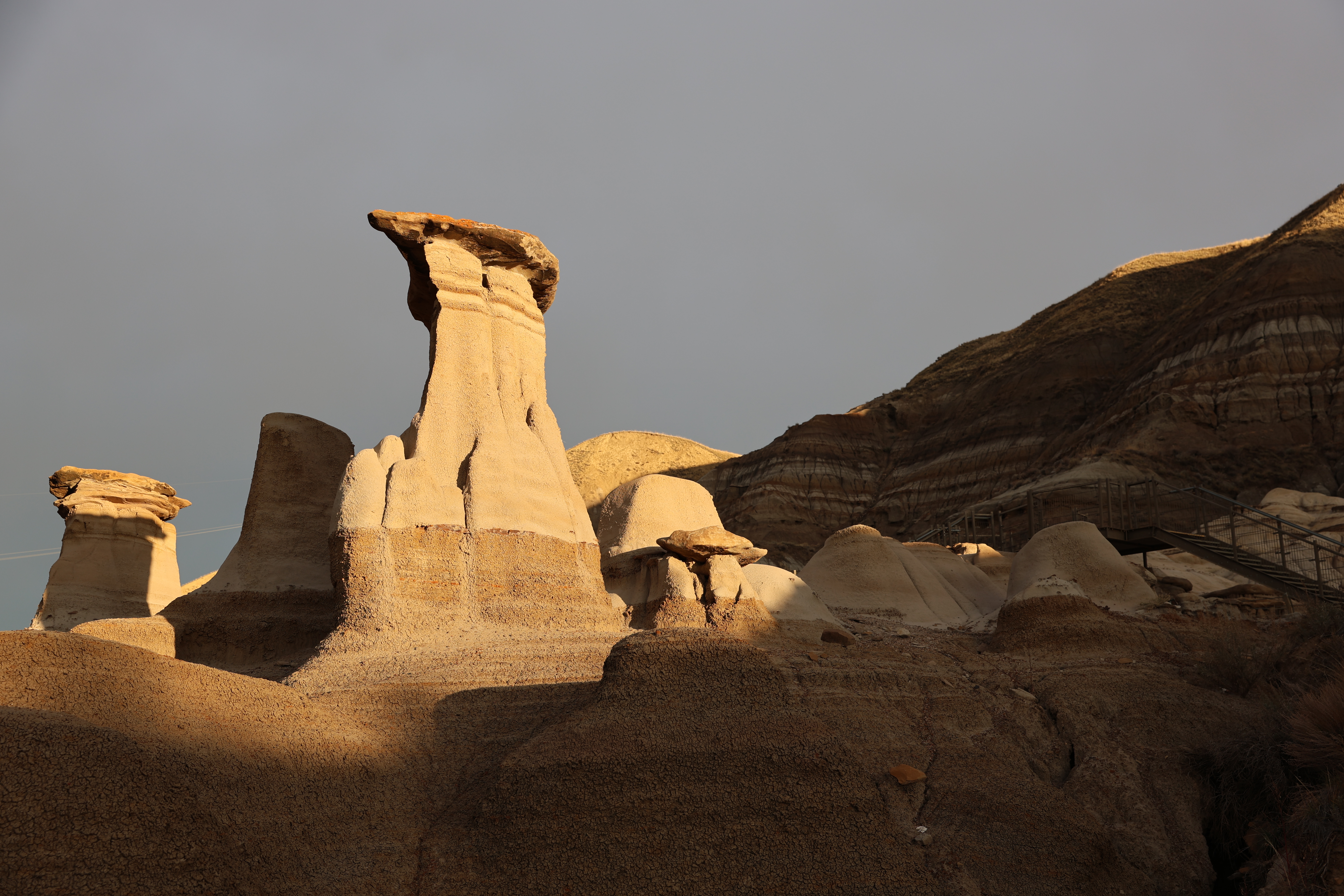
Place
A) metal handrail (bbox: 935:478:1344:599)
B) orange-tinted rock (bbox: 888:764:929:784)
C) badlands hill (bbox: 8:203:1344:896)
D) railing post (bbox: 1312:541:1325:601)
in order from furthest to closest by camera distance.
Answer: metal handrail (bbox: 935:478:1344:599), railing post (bbox: 1312:541:1325:601), orange-tinted rock (bbox: 888:764:929:784), badlands hill (bbox: 8:203:1344:896)

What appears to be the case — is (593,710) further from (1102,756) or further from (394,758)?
(1102,756)

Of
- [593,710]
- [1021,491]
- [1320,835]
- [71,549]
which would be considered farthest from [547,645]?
[1021,491]

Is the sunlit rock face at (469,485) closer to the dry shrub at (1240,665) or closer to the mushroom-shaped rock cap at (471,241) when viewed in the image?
the mushroom-shaped rock cap at (471,241)

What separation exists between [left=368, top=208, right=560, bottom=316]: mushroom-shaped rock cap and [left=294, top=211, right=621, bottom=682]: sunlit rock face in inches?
0.9

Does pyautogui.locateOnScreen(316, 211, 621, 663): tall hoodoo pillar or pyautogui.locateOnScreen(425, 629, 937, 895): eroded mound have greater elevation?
pyautogui.locateOnScreen(316, 211, 621, 663): tall hoodoo pillar

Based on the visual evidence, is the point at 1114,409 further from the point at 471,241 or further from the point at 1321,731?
the point at 1321,731

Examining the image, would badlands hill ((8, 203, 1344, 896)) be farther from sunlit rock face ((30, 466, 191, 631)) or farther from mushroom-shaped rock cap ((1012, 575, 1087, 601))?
sunlit rock face ((30, 466, 191, 631))

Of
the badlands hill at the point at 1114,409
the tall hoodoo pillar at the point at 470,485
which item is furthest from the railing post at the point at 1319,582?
the badlands hill at the point at 1114,409

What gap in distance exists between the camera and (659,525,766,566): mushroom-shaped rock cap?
1459cm

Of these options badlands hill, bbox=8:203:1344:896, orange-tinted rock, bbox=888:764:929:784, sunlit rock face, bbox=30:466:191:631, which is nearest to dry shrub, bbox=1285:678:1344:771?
badlands hill, bbox=8:203:1344:896

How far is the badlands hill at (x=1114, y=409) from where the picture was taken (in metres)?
35.2

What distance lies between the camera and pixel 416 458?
13.8 metres

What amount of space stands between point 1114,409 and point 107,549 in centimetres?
3525

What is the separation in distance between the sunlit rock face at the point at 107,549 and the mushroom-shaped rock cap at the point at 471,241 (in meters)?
9.88
